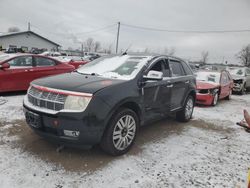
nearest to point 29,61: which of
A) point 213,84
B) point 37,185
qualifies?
point 37,185

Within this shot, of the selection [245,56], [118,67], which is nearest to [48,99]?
[118,67]

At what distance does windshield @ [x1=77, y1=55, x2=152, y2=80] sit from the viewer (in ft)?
12.9

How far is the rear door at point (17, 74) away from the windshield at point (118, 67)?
3539mm

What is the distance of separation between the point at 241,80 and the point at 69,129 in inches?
478

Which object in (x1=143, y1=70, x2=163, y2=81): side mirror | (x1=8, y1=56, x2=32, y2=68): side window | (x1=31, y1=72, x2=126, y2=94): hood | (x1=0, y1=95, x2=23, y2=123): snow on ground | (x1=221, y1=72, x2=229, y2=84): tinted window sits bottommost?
(x1=0, y1=95, x2=23, y2=123): snow on ground

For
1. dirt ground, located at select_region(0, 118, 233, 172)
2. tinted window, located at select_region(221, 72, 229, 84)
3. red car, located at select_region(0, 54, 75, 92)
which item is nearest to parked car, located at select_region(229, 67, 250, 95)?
tinted window, located at select_region(221, 72, 229, 84)

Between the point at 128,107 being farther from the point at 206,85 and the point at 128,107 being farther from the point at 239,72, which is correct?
the point at 239,72

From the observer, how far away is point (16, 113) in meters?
5.38

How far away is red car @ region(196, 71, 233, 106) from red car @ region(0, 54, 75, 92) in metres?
5.23

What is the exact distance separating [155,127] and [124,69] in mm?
1859

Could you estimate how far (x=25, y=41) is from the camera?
40094 millimetres

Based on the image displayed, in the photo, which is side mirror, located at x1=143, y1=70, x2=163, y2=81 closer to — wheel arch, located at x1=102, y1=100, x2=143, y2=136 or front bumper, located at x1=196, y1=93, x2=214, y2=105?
wheel arch, located at x1=102, y1=100, x2=143, y2=136

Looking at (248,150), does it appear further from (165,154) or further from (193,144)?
(165,154)

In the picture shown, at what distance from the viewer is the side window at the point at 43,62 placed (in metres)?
7.71
